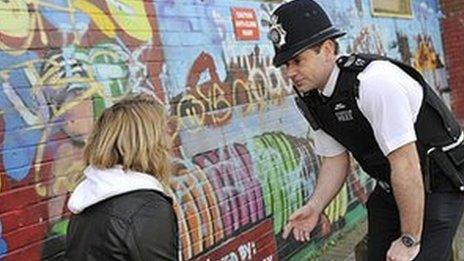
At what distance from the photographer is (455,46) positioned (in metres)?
11.0

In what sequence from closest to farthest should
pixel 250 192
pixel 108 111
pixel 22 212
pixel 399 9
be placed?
pixel 108 111 < pixel 22 212 < pixel 250 192 < pixel 399 9

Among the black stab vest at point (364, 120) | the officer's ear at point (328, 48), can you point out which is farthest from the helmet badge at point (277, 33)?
the black stab vest at point (364, 120)

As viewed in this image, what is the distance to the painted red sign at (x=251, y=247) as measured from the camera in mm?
4770

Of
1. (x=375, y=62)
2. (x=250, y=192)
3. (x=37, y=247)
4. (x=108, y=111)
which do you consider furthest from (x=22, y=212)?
(x=250, y=192)

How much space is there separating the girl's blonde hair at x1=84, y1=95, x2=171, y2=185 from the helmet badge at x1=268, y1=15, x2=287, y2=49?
0.68 m

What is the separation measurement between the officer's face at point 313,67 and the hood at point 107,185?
0.87m

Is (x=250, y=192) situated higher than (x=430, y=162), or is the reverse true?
(x=430, y=162)

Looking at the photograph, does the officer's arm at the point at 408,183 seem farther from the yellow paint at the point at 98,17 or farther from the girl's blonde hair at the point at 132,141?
the yellow paint at the point at 98,17

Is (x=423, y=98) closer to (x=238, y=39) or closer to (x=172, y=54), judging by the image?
(x=172, y=54)

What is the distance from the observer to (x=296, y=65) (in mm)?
2998

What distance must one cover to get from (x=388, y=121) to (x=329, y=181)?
0.79 metres

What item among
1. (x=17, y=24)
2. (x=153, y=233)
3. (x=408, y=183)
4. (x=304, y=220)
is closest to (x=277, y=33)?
(x=408, y=183)

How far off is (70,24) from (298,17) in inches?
53.8

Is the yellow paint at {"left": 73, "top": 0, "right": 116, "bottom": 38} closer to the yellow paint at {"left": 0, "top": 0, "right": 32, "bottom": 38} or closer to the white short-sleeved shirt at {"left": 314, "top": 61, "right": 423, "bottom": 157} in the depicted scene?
the yellow paint at {"left": 0, "top": 0, "right": 32, "bottom": 38}
